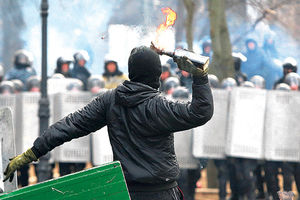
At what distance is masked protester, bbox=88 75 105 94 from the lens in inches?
468

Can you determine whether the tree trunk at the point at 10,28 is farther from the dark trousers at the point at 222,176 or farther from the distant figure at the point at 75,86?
the dark trousers at the point at 222,176

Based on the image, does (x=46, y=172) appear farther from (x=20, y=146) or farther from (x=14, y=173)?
(x=14, y=173)

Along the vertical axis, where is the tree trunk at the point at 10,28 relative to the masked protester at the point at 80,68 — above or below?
above

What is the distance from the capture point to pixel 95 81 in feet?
39.8

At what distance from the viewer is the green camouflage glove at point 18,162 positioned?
5.66m

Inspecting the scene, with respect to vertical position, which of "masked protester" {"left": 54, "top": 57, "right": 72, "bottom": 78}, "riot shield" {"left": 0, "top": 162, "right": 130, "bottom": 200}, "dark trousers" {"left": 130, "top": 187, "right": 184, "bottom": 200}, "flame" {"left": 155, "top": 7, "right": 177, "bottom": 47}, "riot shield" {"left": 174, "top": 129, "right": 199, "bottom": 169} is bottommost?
"riot shield" {"left": 174, "top": 129, "right": 199, "bottom": 169}

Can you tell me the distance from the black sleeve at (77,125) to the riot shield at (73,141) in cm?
597

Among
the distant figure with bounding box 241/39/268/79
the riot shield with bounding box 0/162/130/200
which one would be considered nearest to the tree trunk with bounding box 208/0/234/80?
the distant figure with bounding box 241/39/268/79

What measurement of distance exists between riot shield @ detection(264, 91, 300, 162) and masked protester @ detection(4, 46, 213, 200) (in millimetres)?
5985

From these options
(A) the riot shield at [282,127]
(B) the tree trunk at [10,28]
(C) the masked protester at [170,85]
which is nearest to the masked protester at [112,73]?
(C) the masked protester at [170,85]

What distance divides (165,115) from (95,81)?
271 inches

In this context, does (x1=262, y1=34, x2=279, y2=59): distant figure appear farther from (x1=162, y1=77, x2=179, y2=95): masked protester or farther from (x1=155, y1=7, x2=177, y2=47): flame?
(x1=155, y1=7, x2=177, y2=47): flame

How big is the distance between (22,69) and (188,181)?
4.29m

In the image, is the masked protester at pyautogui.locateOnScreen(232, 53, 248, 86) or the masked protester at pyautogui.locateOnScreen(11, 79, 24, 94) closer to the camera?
the masked protester at pyautogui.locateOnScreen(11, 79, 24, 94)
